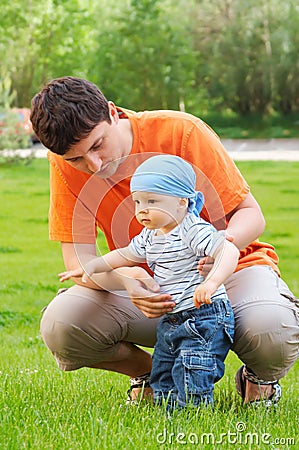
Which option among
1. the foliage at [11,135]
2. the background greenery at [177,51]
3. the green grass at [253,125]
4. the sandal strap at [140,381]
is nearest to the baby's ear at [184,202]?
the sandal strap at [140,381]

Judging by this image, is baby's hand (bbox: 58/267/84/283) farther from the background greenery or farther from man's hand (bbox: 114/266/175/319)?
the background greenery

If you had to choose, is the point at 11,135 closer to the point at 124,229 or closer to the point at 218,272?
the point at 124,229

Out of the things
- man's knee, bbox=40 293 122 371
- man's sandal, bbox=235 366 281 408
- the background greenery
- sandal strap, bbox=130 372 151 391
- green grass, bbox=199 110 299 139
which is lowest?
green grass, bbox=199 110 299 139

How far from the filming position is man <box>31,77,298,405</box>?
310 centimetres

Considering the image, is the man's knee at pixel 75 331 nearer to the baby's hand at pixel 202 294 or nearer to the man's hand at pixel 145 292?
the man's hand at pixel 145 292

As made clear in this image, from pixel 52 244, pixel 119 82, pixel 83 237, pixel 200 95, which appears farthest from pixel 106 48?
pixel 83 237

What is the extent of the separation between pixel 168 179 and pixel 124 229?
15.5 inches

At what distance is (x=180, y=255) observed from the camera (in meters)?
3.07

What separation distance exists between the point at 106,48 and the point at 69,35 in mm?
1758

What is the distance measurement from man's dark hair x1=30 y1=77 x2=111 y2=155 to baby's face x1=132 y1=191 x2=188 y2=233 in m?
0.30

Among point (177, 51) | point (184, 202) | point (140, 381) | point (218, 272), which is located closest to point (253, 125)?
point (177, 51)

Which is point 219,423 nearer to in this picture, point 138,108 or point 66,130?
point 66,130

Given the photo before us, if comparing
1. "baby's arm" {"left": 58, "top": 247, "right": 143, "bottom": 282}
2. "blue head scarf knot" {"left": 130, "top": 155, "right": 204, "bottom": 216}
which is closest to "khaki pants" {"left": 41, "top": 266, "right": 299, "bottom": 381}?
"baby's arm" {"left": 58, "top": 247, "right": 143, "bottom": 282}

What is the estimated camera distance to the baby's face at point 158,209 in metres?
3.01
